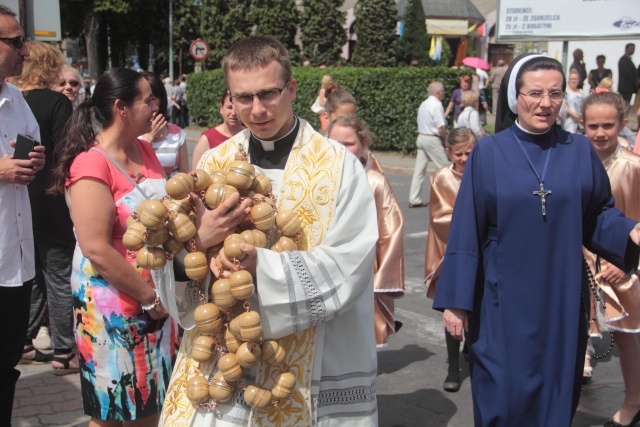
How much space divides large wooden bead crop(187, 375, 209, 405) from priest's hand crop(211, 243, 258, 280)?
1.30 feet

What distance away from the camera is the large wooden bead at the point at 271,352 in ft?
8.13

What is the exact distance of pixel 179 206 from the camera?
2.46 meters

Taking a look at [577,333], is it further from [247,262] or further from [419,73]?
[419,73]

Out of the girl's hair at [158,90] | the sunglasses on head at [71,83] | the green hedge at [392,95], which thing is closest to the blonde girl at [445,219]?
the girl's hair at [158,90]

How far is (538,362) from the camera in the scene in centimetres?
326

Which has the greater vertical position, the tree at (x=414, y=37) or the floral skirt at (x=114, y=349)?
the tree at (x=414, y=37)

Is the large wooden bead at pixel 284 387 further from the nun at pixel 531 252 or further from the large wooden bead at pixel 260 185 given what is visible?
the nun at pixel 531 252

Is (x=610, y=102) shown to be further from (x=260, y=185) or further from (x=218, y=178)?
(x=218, y=178)

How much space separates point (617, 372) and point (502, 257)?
8.64ft

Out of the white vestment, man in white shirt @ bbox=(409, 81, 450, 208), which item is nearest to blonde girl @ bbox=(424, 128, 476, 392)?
the white vestment

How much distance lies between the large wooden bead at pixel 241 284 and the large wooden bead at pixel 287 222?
9.5 inches

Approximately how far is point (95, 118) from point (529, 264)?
6.74ft

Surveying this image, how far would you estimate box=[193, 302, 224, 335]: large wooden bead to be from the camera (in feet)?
8.09

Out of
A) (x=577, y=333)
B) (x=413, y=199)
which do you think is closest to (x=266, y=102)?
(x=577, y=333)
